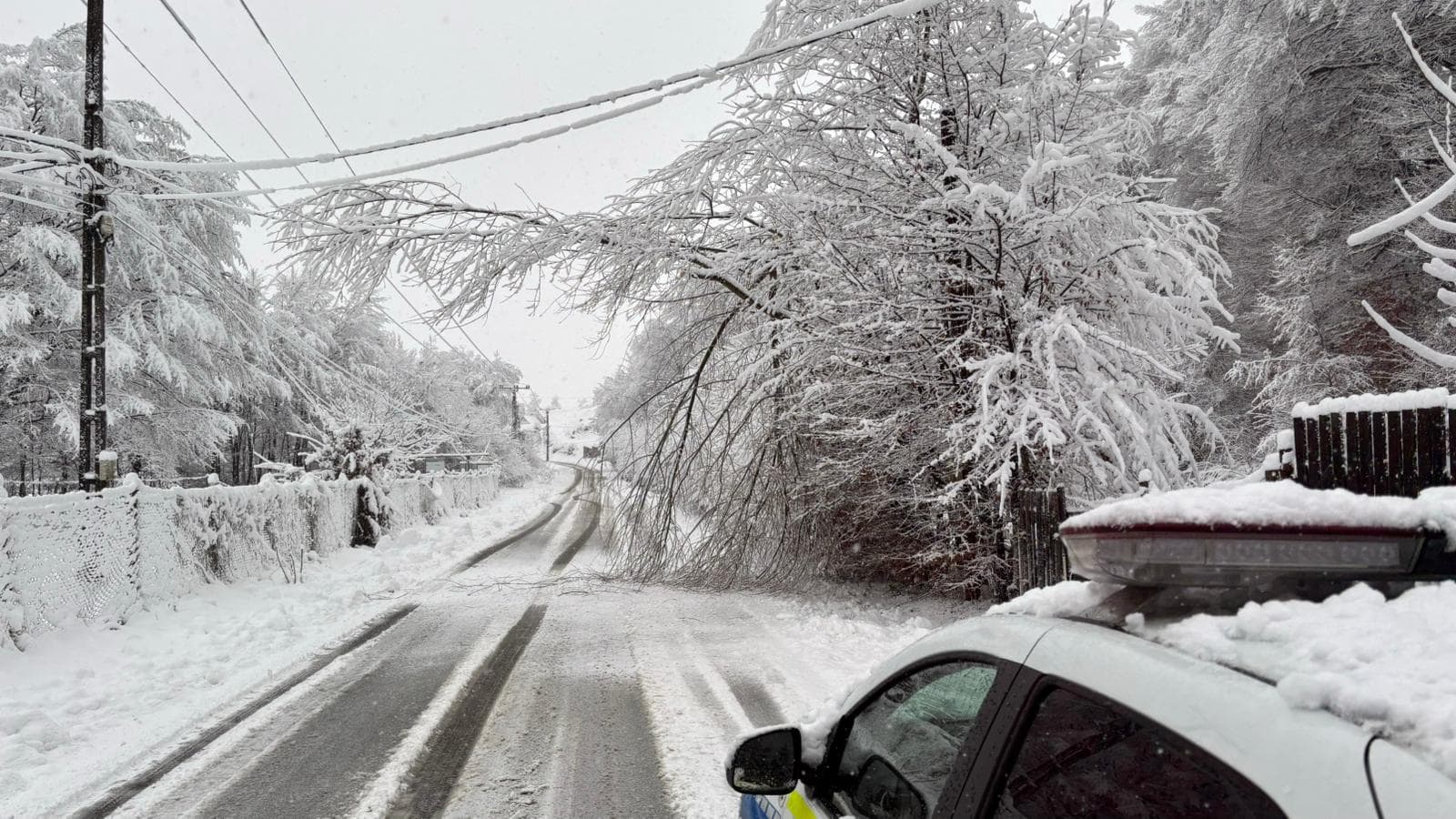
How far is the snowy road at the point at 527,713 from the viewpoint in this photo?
13.6 feet

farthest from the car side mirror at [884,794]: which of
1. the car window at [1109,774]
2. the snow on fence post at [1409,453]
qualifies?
the snow on fence post at [1409,453]

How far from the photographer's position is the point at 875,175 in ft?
26.7

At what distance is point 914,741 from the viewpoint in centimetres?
171

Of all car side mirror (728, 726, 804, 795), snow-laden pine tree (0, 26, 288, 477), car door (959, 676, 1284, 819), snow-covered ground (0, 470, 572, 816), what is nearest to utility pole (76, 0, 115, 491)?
snow-covered ground (0, 470, 572, 816)

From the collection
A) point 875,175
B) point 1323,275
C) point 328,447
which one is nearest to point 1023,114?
point 875,175

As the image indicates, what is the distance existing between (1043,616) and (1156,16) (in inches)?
939

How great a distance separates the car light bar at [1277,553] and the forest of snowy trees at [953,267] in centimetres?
366

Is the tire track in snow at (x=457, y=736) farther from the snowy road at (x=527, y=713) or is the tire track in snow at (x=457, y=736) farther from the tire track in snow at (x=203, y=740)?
the tire track in snow at (x=203, y=740)

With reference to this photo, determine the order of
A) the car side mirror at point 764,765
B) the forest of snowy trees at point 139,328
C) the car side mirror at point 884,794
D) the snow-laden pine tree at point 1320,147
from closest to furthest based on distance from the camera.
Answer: the car side mirror at point 884,794, the car side mirror at point 764,765, the snow-laden pine tree at point 1320,147, the forest of snowy trees at point 139,328

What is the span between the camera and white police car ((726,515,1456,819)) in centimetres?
82

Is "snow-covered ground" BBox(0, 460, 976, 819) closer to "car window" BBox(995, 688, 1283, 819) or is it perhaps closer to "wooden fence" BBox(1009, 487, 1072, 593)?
"wooden fence" BBox(1009, 487, 1072, 593)

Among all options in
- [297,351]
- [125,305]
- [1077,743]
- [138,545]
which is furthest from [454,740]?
[125,305]

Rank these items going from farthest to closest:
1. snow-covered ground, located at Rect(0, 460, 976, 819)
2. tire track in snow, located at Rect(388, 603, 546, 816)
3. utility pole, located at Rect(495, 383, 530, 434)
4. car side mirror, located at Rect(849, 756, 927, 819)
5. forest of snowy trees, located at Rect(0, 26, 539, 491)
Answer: utility pole, located at Rect(495, 383, 530, 434) < forest of snowy trees, located at Rect(0, 26, 539, 491) < snow-covered ground, located at Rect(0, 460, 976, 819) < tire track in snow, located at Rect(388, 603, 546, 816) < car side mirror, located at Rect(849, 756, 927, 819)

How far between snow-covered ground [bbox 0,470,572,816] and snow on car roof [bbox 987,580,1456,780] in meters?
5.47
